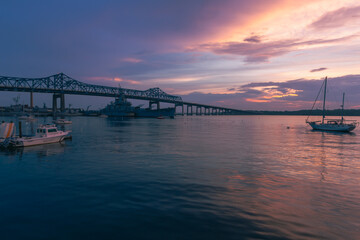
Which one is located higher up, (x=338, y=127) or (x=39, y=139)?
(x=338, y=127)

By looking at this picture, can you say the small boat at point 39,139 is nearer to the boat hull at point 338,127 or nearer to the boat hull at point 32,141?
the boat hull at point 32,141

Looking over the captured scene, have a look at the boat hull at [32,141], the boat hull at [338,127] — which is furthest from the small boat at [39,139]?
the boat hull at [338,127]

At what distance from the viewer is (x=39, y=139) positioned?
34.8m

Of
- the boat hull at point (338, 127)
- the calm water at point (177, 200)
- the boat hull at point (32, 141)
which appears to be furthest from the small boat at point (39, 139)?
the boat hull at point (338, 127)

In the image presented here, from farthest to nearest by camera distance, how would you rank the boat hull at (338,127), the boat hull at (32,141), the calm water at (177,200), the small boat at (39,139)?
the boat hull at (338,127) < the boat hull at (32,141) < the small boat at (39,139) < the calm water at (177,200)

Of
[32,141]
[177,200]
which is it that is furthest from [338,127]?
[32,141]

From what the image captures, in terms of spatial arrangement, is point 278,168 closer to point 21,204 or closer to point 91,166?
point 91,166

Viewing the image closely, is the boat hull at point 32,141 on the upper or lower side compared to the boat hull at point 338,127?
lower

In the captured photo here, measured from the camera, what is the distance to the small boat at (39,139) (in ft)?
103

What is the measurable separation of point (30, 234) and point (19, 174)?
11.9 metres

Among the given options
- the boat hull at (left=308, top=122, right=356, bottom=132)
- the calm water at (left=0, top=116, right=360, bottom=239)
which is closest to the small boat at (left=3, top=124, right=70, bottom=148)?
the calm water at (left=0, top=116, right=360, bottom=239)

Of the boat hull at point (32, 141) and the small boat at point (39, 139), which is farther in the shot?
the boat hull at point (32, 141)

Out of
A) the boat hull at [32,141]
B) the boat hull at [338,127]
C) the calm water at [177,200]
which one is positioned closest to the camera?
the calm water at [177,200]

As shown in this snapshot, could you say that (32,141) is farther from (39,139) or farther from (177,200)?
(177,200)
